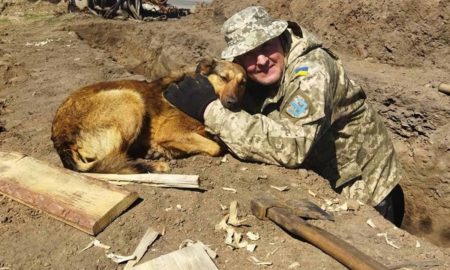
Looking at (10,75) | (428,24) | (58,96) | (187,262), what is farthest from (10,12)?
(187,262)

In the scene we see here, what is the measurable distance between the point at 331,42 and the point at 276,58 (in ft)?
12.5

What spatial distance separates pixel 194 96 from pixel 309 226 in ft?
5.30

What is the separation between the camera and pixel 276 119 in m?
3.91

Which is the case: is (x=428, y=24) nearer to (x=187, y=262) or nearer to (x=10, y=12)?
(x=187, y=262)

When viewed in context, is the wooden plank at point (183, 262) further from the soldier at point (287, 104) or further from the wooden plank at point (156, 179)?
the soldier at point (287, 104)

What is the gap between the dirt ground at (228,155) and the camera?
10.0ft

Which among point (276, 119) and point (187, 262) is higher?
point (276, 119)

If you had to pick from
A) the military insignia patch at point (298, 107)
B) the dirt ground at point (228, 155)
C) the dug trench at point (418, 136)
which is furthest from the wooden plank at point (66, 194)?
the dug trench at point (418, 136)

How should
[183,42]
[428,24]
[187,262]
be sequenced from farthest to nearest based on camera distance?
[183,42] < [428,24] < [187,262]

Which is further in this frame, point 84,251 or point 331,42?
point 331,42

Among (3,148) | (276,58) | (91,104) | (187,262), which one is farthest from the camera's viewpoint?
(3,148)

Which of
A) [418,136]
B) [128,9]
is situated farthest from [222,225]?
[128,9]

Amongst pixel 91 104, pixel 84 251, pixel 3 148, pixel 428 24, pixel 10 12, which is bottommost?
pixel 10 12

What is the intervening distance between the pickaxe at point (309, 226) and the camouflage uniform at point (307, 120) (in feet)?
1.58
